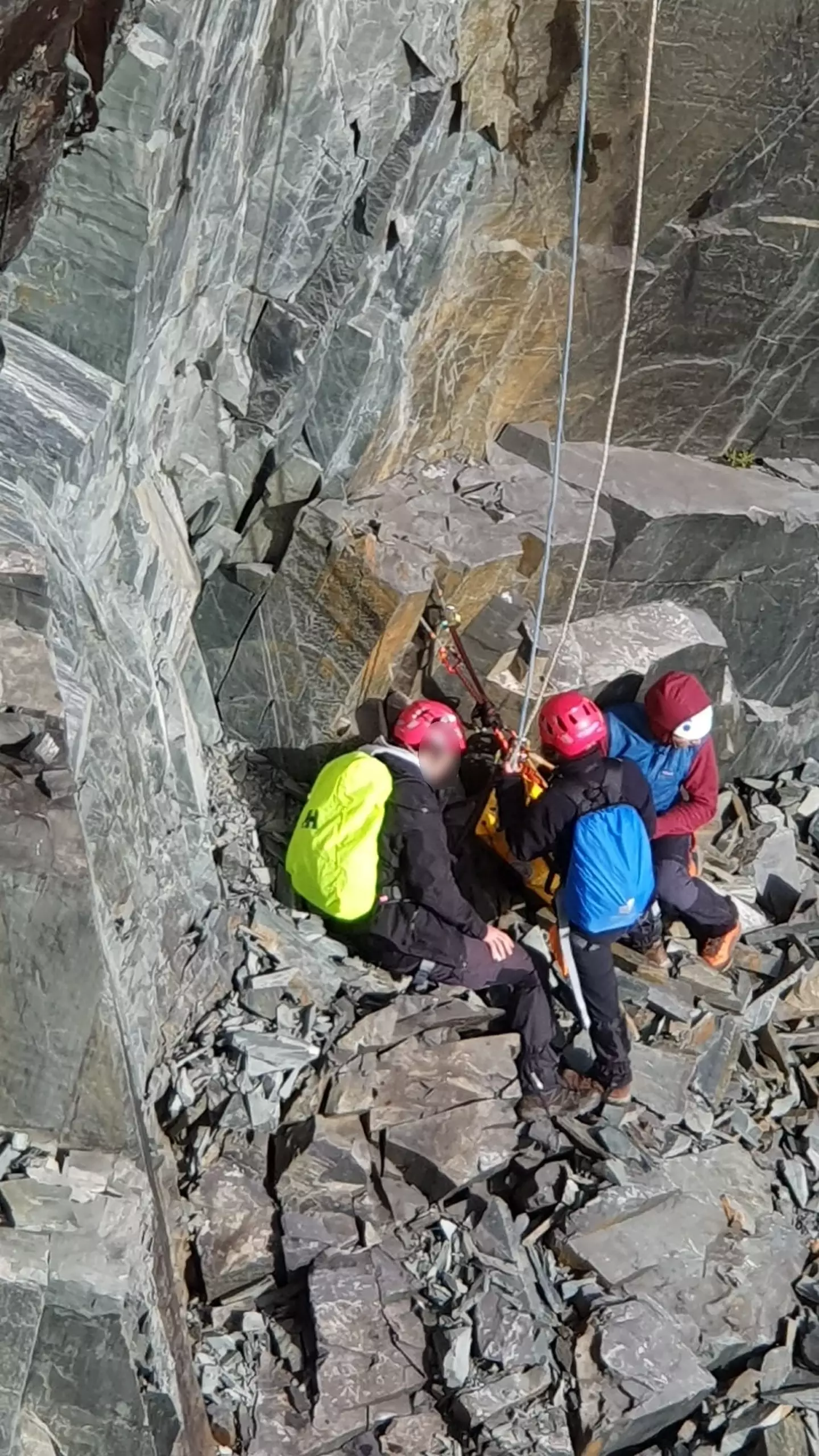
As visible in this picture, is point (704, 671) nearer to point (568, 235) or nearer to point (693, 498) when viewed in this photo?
point (693, 498)

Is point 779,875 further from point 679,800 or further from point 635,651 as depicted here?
point 635,651

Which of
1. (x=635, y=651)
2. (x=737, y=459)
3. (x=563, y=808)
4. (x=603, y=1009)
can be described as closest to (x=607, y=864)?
(x=563, y=808)

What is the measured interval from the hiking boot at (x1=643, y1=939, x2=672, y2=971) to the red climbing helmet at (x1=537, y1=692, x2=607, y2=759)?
1.61m

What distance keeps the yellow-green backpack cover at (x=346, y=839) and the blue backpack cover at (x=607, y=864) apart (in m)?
0.97

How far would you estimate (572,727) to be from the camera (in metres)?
6.32

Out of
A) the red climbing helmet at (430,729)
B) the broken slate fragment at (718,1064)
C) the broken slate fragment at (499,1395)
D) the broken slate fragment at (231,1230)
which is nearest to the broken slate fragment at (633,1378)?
the broken slate fragment at (499,1395)

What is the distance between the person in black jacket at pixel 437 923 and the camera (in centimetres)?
625

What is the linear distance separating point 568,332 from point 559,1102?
412cm

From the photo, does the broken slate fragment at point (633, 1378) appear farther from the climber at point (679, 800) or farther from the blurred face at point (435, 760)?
the blurred face at point (435, 760)

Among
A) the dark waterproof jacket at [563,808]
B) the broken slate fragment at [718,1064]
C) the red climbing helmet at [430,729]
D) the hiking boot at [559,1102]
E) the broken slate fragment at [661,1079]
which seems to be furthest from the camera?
the broken slate fragment at [718,1064]

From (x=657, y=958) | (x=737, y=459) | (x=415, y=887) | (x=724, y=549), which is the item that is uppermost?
(x=737, y=459)

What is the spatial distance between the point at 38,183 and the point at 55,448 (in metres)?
1.03

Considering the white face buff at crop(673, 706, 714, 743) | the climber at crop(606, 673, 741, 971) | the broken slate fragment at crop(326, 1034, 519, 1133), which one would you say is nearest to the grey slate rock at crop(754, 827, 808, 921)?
the climber at crop(606, 673, 741, 971)

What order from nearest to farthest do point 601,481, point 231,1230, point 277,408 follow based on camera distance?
1. point 231,1230
2. point 277,408
3. point 601,481
